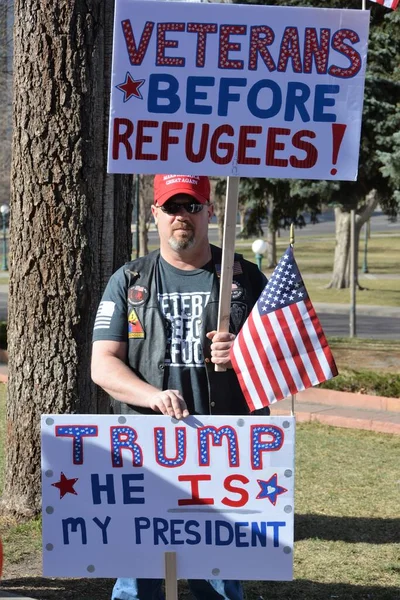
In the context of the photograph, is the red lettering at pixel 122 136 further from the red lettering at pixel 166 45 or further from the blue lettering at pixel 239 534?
the blue lettering at pixel 239 534

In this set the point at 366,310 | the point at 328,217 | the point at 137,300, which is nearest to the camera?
the point at 137,300

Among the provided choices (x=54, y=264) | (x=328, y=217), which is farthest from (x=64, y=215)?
(x=328, y=217)

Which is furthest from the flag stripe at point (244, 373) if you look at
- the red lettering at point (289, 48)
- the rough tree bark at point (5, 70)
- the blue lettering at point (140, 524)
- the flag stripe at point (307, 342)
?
the rough tree bark at point (5, 70)

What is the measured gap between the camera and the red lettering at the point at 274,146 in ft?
12.2

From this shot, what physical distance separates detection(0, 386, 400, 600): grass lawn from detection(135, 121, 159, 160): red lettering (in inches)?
101

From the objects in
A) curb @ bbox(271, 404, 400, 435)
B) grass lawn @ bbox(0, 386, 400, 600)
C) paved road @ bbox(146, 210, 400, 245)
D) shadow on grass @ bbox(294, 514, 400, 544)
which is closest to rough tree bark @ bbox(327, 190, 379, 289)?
curb @ bbox(271, 404, 400, 435)

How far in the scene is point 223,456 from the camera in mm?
3734

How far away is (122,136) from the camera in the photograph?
3.69 m

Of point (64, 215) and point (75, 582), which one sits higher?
point (64, 215)

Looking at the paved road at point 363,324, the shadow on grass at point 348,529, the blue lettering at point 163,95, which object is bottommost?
the paved road at point 363,324

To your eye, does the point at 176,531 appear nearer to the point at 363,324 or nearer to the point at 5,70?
the point at 5,70

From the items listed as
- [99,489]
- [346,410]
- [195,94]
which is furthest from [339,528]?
[346,410]

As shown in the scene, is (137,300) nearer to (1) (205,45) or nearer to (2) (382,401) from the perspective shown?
(1) (205,45)

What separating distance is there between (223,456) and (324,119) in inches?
47.6
